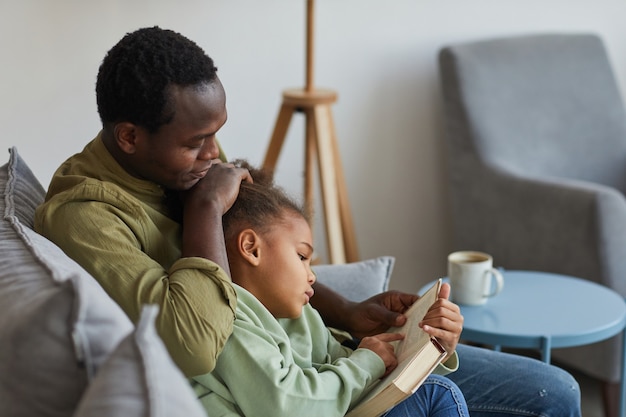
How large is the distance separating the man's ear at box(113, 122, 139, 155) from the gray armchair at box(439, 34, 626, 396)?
4.90ft

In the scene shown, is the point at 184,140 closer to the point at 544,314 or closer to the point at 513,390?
the point at 513,390

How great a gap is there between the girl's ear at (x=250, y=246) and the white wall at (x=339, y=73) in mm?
1203

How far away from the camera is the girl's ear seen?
47.4 inches

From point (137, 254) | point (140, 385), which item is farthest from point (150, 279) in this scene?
point (140, 385)

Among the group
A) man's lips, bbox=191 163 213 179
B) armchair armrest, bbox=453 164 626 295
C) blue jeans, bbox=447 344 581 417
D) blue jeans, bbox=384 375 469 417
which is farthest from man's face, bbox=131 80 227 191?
armchair armrest, bbox=453 164 626 295

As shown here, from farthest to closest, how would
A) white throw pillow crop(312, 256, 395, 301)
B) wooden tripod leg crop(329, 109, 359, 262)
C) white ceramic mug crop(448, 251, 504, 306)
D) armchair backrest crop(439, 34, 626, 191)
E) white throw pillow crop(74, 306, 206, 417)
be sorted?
armchair backrest crop(439, 34, 626, 191) < wooden tripod leg crop(329, 109, 359, 262) < white ceramic mug crop(448, 251, 504, 306) < white throw pillow crop(312, 256, 395, 301) < white throw pillow crop(74, 306, 206, 417)

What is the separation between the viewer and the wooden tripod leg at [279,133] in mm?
2326

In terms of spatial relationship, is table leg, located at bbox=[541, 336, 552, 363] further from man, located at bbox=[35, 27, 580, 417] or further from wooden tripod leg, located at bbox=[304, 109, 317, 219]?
wooden tripod leg, located at bbox=[304, 109, 317, 219]

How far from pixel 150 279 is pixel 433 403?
44cm

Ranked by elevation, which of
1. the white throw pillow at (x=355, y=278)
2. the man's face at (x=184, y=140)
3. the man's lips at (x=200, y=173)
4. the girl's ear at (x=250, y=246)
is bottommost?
the white throw pillow at (x=355, y=278)

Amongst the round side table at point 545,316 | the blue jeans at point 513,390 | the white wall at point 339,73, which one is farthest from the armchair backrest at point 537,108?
the blue jeans at point 513,390

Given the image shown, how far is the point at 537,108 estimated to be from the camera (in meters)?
2.76

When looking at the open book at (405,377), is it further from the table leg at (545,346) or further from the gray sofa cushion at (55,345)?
the table leg at (545,346)

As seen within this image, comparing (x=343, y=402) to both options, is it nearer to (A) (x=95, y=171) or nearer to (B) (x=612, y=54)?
(A) (x=95, y=171)
